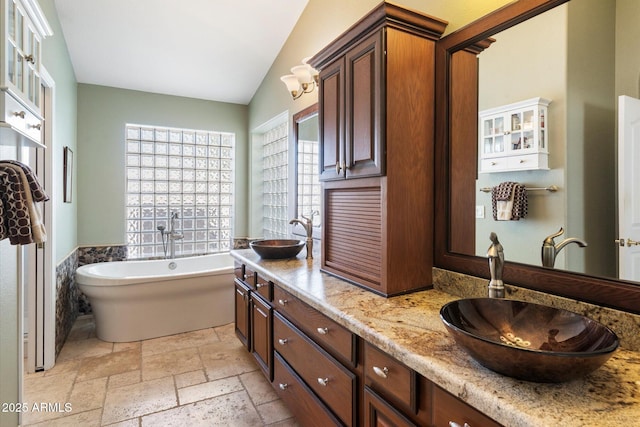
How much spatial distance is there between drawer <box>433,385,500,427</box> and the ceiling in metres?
3.35

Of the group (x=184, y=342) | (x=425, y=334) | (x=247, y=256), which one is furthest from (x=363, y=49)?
(x=184, y=342)

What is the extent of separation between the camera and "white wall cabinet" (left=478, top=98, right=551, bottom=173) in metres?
1.30

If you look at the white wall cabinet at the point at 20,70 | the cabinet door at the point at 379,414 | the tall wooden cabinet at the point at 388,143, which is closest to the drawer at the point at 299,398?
the cabinet door at the point at 379,414

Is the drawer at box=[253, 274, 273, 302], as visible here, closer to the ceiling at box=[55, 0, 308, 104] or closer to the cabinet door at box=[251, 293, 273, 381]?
the cabinet door at box=[251, 293, 273, 381]

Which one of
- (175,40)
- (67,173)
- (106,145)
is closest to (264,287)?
(67,173)

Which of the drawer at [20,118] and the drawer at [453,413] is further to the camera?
the drawer at [20,118]

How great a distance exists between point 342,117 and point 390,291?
37.7 inches

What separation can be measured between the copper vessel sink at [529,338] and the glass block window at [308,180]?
2023 mm

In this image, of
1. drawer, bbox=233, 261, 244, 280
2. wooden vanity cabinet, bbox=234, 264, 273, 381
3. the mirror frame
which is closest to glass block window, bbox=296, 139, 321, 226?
drawer, bbox=233, 261, 244, 280

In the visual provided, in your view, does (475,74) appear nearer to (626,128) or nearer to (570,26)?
(570,26)

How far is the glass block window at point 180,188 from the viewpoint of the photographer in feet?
13.8

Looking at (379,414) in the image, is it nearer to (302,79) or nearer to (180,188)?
(302,79)

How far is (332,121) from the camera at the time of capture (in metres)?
1.95

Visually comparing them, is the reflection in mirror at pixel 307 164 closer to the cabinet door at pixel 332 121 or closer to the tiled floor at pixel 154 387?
the cabinet door at pixel 332 121
